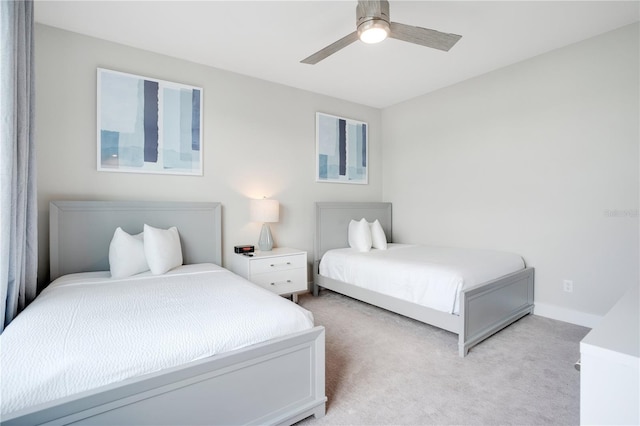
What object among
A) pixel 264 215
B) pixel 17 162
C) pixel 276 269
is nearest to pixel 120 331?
pixel 17 162

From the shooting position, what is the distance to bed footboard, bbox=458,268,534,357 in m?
2.34

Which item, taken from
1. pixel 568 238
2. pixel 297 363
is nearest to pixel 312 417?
pixel 297 363

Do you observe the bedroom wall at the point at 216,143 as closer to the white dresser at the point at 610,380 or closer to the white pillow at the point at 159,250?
the white pillow at the point at 159,250

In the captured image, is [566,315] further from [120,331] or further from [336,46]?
[120,331]

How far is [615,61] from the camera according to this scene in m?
2.67

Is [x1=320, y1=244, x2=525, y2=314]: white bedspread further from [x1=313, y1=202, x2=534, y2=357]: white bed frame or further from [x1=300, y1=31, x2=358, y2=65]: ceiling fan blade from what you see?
[x1=300, y1=31, x2=358, y2=65]: ceiling fan blade

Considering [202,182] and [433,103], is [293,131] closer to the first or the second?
Result: [202,182]

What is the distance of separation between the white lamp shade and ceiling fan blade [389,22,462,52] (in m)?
1.99

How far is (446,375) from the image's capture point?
207 centimetres

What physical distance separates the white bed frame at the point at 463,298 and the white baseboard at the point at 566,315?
85 mm

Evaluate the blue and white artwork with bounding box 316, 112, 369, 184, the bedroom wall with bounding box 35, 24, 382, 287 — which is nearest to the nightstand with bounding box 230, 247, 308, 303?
the bedroom wall with bounding box 35, 24, 382, 287

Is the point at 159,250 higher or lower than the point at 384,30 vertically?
lower

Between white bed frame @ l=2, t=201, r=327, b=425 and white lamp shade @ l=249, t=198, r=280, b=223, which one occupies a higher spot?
white lamp shade @ l=249, t=198, r=280, b=223

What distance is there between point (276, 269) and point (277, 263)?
6cm
